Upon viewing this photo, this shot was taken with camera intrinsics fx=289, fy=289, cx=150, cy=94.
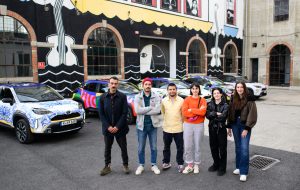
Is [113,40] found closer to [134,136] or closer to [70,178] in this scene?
[134,136]

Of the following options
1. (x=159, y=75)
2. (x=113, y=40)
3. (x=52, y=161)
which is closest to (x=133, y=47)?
(x=113, y=40)

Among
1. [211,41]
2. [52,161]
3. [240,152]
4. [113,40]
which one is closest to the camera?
[240,152]

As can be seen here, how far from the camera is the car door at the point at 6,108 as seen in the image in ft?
26.4

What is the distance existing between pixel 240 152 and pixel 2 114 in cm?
679

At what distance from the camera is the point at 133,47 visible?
18812 millimetres

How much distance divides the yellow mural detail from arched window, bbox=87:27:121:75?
3.82ft

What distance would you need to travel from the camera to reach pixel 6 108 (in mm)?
8227

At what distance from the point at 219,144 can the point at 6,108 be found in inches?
242

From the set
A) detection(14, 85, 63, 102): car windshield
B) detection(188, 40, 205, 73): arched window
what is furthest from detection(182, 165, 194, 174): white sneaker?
detection(188, 40, 205, 73): arched window

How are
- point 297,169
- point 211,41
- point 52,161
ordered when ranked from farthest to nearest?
point 211,41
point 52,161
point 297,169

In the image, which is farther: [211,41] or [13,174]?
[211,41]

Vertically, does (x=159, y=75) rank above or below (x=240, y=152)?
above

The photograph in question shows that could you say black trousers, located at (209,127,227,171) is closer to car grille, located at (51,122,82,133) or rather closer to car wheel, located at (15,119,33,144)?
car grille, located at (51,122,82,133)

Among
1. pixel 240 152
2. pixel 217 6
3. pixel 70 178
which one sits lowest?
pixel 70 178
